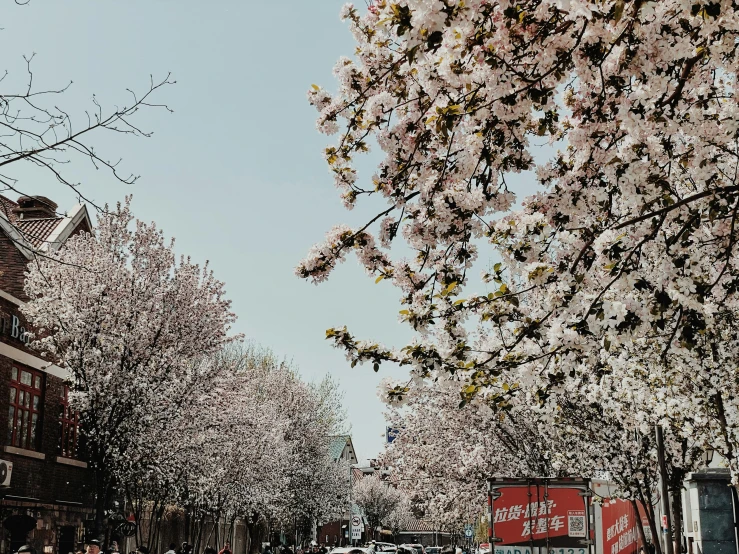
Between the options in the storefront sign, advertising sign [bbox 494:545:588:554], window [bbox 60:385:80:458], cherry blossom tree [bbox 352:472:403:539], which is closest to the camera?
advertising sign [bbox 494:545:588:554]

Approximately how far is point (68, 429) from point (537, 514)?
15.7 metres

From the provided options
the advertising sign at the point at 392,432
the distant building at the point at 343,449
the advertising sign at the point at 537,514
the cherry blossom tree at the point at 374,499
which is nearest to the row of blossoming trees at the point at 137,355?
the advertising sign at the point at 392,432

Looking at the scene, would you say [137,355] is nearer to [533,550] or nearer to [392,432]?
[533,550]

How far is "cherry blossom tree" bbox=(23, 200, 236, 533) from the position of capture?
21.8 metres

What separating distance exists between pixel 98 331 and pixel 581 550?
13.7 metres

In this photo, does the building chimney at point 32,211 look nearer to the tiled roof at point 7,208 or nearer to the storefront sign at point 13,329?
the tiled roof at point 7,208

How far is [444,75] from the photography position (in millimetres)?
6680

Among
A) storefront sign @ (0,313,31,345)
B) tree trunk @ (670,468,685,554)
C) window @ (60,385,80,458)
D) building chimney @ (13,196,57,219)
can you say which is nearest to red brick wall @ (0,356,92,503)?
window @ (60,385,80,458)

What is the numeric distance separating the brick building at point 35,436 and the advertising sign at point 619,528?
46.0 feet

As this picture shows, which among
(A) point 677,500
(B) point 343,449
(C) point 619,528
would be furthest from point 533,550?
(B) point 343,449

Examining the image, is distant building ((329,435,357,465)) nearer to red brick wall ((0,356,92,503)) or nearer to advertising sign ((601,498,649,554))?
red brick wall ((0,356,92,503))

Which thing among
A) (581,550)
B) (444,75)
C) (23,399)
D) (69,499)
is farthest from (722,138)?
(69,499)

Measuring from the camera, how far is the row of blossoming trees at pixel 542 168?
6.38 m

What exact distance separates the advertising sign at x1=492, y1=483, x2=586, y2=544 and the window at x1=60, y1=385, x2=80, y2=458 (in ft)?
47.7
